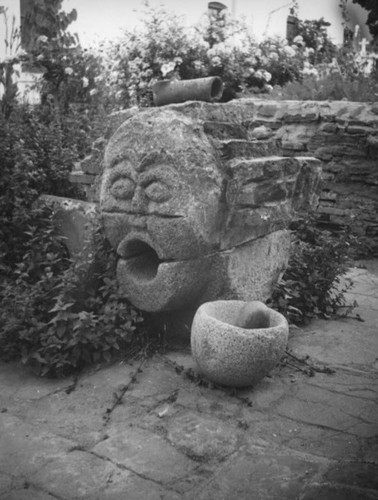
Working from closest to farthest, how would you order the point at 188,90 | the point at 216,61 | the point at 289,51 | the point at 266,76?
the point at 188,90 < the point at 216,61 < the point at 266,76 < the point at 289,51

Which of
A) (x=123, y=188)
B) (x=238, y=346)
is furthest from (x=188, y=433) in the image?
(x=123, y=188)

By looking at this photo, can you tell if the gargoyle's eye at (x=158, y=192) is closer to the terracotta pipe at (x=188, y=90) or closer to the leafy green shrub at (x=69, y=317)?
the leafy green shrub at (x=69, y=317)

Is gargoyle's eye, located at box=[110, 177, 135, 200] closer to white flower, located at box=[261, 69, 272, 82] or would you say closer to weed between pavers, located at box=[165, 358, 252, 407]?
weed between pavers, located at box=[165, 358, 252, 407]

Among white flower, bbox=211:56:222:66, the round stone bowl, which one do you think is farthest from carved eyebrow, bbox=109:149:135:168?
white flower, bbox=211:56:222:66

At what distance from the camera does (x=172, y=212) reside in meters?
3.11

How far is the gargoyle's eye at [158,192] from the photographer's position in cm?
312

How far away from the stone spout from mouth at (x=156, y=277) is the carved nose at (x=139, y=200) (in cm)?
18

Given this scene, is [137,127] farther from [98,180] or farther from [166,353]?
[166,353]

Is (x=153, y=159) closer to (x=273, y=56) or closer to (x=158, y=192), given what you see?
(x=158, y=192)

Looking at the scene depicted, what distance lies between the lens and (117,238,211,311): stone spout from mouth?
3.19 metres

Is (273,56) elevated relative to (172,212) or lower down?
elevated

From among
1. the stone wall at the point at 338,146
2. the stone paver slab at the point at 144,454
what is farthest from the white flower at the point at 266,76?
the stone paver slab at the point at 144,454

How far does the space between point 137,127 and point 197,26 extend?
23.4ft

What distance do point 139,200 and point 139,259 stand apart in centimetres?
43
